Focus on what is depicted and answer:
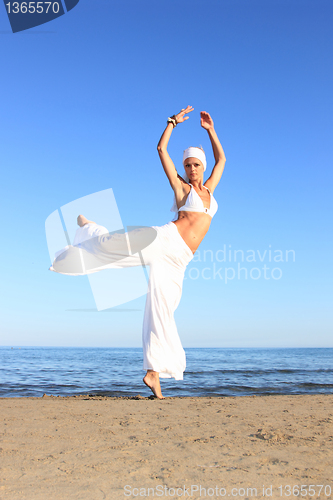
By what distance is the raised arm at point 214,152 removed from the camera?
558 cm

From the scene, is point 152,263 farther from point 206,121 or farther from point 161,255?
point 206,121

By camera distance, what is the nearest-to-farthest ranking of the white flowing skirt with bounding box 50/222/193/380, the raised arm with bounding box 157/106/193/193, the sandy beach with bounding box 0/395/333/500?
the sandy beach with bounding box 0/395/333/500 < the white flowing skirt with bounding box 50/222/193/380 < the raised arm with bounding box 157/106/193/193

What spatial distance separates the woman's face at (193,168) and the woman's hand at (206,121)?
0.79 metres

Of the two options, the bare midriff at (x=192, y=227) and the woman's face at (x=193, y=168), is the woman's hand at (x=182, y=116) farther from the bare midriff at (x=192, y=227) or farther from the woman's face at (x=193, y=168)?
the bare midriff at (x=192, y=227)

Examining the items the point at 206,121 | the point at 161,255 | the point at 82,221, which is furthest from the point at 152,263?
the point at 206,121

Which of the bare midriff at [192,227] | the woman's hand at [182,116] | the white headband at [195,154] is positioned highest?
the woman's hand at [182,116]

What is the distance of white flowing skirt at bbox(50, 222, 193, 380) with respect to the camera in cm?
472

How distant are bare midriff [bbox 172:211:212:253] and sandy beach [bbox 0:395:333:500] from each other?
2.19 metres

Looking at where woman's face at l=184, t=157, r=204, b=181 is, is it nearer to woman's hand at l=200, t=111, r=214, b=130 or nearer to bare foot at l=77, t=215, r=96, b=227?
woman's hand at l=200, t=111, r=214, b=130

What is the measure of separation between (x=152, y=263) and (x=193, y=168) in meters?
1.62

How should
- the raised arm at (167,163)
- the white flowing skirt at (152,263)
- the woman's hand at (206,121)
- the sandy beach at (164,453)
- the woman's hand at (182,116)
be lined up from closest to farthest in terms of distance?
the sandy beach at (164,453) < the white flowing skirt at (152,263) < the raised arm at (167,163) < the woman's hand at (182,116) < the woman's hand at (206,121)

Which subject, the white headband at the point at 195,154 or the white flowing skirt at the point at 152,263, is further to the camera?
the white headband at the point at 195,154

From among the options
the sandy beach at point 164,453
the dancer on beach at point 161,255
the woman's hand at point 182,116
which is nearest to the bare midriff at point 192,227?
the dancer on beach at point 161,255

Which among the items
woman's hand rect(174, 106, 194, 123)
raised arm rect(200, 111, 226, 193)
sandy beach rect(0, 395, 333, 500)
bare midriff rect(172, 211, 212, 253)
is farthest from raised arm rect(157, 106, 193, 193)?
sandy beach rect(0, 395, 333, 500)
